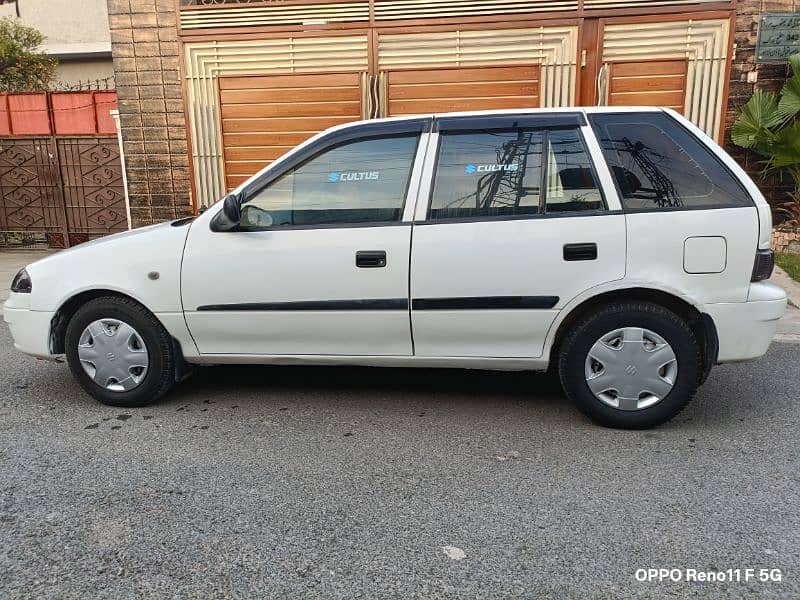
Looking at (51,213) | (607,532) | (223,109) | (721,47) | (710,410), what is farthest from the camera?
(51,213)

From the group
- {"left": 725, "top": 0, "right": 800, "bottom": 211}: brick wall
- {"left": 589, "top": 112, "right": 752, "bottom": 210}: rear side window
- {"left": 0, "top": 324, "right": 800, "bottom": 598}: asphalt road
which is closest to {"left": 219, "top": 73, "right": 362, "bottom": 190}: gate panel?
{"left": 725, "top": 0, "right": 800, "bottom": 211}: brick wall

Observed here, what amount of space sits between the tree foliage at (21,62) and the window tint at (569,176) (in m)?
14.2

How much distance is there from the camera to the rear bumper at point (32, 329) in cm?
413

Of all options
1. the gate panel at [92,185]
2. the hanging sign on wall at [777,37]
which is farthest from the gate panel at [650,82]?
the gate panel at [92,185]

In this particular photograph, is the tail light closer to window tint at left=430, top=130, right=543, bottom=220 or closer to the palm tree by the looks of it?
window tint at left=430, top=130, right=543, bottom=220

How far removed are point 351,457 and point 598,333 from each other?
150 centimetres

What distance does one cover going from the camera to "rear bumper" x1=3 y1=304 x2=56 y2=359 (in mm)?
4129

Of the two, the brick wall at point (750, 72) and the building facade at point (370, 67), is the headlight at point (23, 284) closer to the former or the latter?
the building facade at point (370, 67)

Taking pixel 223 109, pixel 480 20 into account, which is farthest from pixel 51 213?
pixel 480 20

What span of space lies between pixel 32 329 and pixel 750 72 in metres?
8.29

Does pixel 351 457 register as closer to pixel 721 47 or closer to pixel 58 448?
pixel 58 448

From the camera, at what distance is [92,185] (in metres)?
10.7

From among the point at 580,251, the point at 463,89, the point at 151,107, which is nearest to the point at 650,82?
the point at 463,89

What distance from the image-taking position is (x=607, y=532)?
2.72 metres
